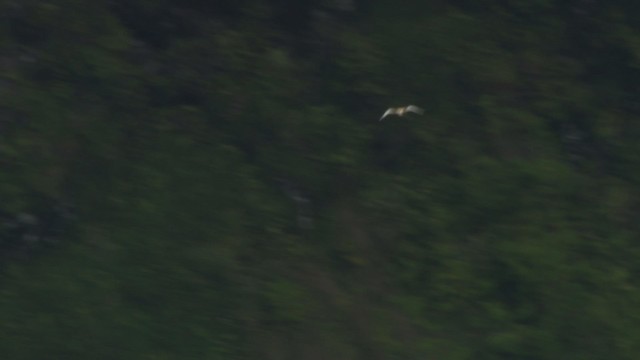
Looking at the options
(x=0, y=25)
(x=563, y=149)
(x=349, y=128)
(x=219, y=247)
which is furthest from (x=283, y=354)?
(x=0, y=25)

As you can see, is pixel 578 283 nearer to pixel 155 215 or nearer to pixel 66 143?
pixel 155 215

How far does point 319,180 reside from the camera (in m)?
6.41

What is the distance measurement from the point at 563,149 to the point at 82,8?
8.58 ft

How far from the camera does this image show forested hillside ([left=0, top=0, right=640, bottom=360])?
5922 mm

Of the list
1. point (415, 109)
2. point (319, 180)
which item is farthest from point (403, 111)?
point (319, 180)

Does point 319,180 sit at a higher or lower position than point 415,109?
lower

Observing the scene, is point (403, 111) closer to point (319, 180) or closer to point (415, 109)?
point (415, 109)

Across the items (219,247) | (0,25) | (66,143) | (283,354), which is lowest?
(283,354)

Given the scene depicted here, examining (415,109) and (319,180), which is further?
(415,109)

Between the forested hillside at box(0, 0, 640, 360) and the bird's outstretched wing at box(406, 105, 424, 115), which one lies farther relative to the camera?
the bird's outstretched wing at box(406, 105, 424, 115)

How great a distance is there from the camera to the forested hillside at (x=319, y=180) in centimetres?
592

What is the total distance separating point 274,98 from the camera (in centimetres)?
656

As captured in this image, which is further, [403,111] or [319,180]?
[403,111]

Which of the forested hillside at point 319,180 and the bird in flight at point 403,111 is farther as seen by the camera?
the bird in flight at point 403,111
